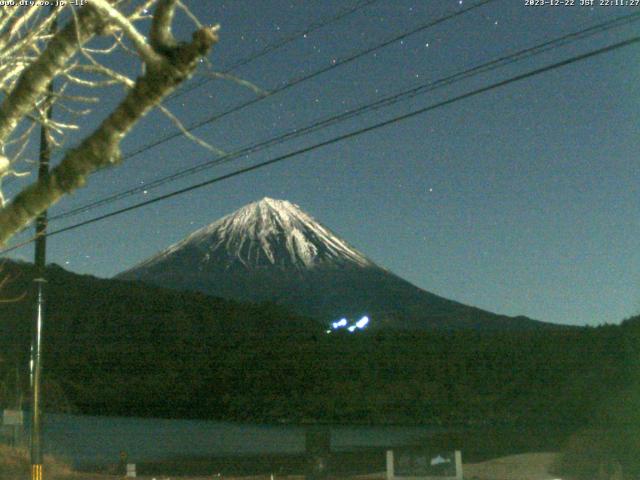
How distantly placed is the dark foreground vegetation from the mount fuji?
56.8 m

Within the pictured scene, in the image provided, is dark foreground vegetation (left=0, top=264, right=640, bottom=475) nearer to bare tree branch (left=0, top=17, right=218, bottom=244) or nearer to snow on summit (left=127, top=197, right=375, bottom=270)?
bare tree branch (left=0, top=17, right=218, bottom=244)

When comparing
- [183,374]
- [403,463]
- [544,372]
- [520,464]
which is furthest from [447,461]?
[183,374]

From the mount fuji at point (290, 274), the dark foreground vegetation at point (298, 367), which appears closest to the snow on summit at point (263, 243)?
the mount fuji at point (290, 274)

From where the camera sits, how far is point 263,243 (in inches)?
7032

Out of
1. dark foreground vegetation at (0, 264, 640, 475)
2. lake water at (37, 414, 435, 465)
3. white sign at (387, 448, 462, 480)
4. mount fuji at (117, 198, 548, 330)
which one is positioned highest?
mount fuji at (117, 198, 548, 330)

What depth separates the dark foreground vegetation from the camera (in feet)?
179

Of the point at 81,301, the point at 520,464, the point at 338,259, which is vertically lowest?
the point at 520,464

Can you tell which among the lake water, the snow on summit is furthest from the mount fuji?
the lake water

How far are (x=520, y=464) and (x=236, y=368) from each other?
156ft

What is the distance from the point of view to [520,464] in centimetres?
2872

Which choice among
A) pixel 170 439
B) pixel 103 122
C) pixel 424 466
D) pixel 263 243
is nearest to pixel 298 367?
pixel 170 439

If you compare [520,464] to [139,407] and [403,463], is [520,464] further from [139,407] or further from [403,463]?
[139,407]

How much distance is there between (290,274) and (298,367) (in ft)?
377

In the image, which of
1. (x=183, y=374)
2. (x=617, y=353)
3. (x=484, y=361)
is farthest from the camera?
(x=183, y=374)
